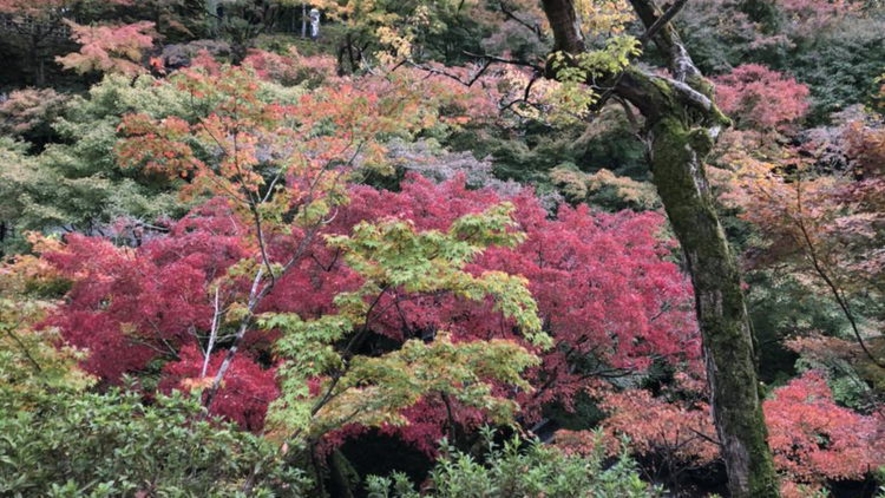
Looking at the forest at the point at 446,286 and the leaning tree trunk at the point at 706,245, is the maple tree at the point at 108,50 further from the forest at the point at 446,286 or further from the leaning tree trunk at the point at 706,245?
the leaning tree trunk at the point at 706,245

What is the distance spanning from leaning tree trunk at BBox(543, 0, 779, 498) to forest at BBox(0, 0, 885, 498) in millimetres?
19

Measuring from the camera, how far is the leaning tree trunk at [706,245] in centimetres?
323

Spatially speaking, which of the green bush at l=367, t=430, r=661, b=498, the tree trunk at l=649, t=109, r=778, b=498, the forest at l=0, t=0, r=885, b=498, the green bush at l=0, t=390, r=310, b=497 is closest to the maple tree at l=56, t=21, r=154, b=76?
the forest at l=0, t=0, r=885, b=498

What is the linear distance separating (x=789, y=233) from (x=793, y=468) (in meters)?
3.33

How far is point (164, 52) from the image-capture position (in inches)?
651

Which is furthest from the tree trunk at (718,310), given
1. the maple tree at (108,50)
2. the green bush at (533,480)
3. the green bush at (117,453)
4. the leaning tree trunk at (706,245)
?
the maple tree at (108,50)

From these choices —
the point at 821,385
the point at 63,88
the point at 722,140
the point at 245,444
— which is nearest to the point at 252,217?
the point at 245,444

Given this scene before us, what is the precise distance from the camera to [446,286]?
3.75 m

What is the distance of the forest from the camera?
9.14 ft

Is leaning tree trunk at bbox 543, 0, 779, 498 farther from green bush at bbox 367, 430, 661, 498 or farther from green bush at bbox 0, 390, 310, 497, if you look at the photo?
green bush at bbox 0, 390, 310, 497

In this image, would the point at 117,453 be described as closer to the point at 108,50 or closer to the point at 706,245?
the point at 706,245

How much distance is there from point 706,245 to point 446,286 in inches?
69.0

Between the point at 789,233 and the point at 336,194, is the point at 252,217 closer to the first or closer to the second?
the point at 336,194

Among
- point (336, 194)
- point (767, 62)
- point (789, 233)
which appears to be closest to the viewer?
point (789, 233)
